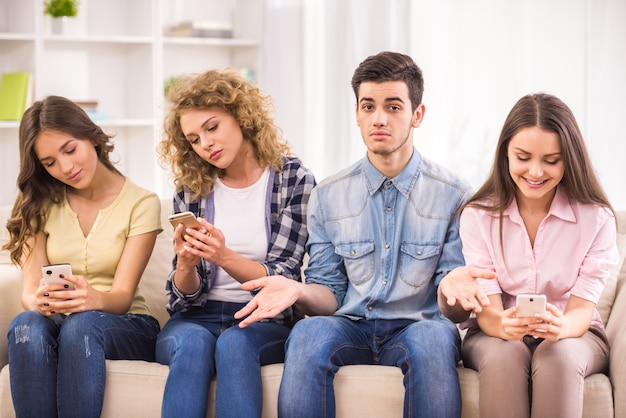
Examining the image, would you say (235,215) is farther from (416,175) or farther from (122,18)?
(122,18)

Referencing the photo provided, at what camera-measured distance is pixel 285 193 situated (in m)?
2.46

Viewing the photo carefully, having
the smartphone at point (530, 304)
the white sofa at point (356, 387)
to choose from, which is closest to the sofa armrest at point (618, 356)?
the white sofa at point (356, 387)

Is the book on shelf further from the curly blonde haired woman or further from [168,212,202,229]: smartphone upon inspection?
[168,212,202,229]: smartphone

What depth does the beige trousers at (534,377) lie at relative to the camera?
6.27 ft

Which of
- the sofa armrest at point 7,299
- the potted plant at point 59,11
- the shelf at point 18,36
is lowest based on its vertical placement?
the sofa armrest at point 7,299

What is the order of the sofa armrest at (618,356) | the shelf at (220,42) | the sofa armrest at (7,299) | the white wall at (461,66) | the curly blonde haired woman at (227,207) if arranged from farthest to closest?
the shelf at (220,42)
the white wall at (461,66)
the sofa armrest at (7,299)
the curly blonde haired woman at (227,207)
the sofa armrest at (618,356)

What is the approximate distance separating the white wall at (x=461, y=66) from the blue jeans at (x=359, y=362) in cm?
153

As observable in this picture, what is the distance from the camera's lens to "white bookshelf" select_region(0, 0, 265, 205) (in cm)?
427

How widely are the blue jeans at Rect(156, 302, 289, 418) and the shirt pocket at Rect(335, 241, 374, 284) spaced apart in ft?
0.80

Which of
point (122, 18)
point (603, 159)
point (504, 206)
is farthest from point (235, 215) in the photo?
point (122, 18)

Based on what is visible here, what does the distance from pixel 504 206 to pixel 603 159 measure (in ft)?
4.33

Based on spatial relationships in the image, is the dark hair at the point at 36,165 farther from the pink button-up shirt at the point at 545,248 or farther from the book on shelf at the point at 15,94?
the book on shelf at the point at 15,94

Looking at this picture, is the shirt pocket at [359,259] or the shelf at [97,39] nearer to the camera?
the shirt pocket at [359,259]

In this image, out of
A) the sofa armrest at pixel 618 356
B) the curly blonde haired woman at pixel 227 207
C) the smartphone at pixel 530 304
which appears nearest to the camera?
the smartphone at pixel 530 304
